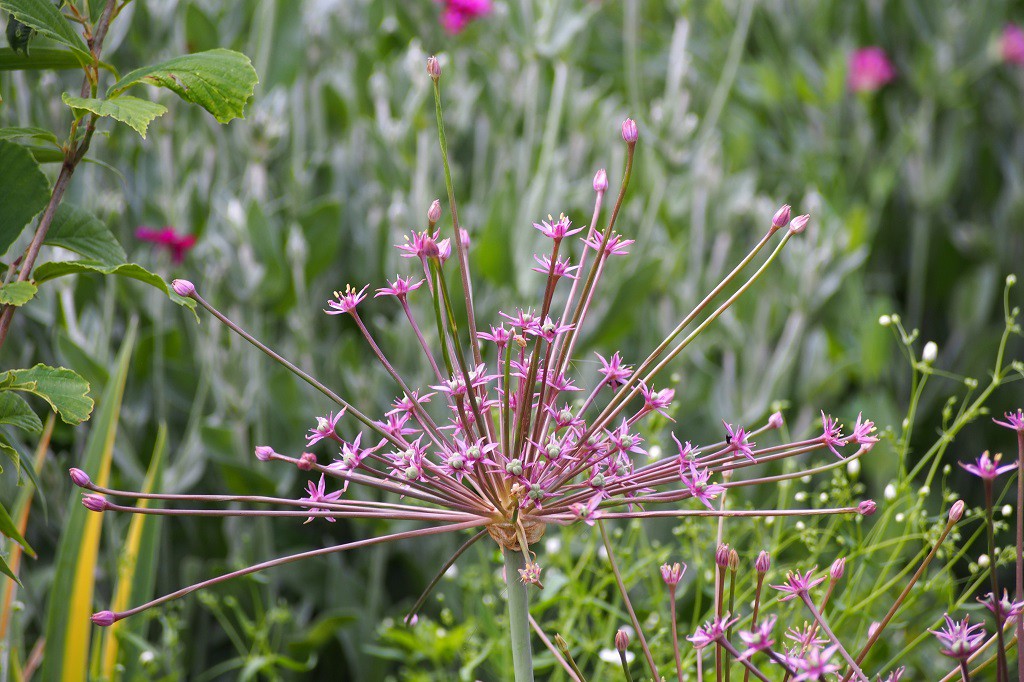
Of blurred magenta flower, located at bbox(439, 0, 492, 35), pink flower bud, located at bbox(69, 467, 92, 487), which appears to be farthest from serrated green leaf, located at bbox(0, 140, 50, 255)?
blurred magenta flower, located at bbox(439, 0, 492, 35)

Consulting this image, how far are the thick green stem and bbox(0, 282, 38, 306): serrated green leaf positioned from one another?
0.32 meters

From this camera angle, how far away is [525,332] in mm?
547

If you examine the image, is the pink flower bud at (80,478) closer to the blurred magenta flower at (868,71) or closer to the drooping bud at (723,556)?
the drooping bud at (723,556)

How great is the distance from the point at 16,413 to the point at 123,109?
198mm

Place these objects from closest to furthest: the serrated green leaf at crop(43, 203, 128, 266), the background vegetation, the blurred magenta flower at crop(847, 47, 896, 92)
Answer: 1. the serrated green leaf at crop(43, 203, 128, 266)
2. the background vegetation
3. the blurred magenta flower at crop(847, 47, 896, 92)

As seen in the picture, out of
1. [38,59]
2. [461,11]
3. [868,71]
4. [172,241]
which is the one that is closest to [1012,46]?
[868,71]

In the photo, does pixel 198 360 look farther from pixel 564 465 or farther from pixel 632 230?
pixel 564 465

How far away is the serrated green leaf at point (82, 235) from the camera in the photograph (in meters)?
0.66

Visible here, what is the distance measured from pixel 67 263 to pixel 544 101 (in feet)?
4.93

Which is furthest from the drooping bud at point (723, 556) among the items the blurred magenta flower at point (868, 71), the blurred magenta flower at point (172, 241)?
the blurred magenta flower at point (868, 71)

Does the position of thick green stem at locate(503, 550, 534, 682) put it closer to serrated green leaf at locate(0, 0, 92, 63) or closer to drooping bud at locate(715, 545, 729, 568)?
drooping bud at locate(715, 545, 729, 568)

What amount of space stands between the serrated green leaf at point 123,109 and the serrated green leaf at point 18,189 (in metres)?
0.05

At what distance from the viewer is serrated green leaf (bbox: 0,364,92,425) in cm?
57

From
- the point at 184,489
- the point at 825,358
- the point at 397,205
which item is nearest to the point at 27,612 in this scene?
the point at 184,489
